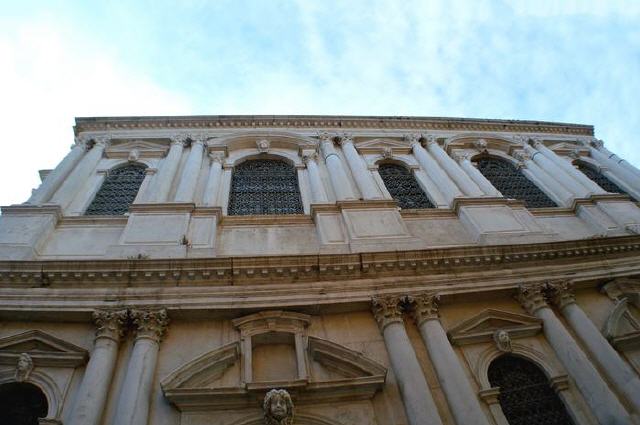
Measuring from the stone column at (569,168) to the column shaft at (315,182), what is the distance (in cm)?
732

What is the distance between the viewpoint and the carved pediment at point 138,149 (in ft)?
39.9

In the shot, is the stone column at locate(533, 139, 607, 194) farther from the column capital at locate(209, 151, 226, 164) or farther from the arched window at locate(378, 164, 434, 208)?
the column capital at locate(209, 151, 226, 164)

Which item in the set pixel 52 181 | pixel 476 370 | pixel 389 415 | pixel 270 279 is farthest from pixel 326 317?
pixel 52 181

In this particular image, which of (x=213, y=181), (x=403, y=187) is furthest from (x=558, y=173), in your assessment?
(x=213, y=181)

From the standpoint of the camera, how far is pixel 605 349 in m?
7.22

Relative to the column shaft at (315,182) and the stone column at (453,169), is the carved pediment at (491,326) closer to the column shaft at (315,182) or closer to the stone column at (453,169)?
the stone column at (453,169)

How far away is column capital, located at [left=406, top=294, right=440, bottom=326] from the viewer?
293 inches

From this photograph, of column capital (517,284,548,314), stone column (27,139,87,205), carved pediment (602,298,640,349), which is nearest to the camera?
carved pediment (602,298,640,349)

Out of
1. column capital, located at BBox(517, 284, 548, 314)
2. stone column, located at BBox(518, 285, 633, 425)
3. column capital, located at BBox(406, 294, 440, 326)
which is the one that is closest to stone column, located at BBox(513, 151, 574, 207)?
column capital, located at BBox(517, 284, 548, 314)

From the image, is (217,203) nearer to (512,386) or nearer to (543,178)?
(512,386)

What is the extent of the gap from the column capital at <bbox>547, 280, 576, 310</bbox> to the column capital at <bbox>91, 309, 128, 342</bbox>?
7518mm

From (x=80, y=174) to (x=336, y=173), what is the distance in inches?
250

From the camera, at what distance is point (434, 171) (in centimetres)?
1188

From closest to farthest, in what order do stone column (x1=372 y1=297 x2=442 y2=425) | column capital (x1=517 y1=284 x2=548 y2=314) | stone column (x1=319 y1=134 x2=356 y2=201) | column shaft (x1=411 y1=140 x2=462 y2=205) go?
1. stone column (x1=372 y1=297 x2=442 y2=425)
2. column capital (x1=517 y1=284 x2=548 y2=314)
3. stone column (x1=319 y1=134 x2=356 y2=201)
4. column shaft (x1=411 y1=140 x2=462 y2=205)
